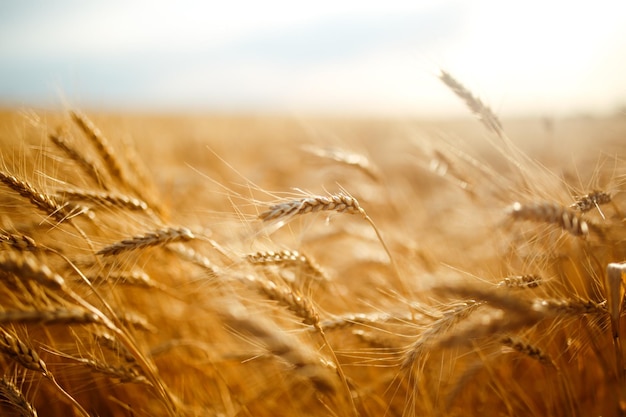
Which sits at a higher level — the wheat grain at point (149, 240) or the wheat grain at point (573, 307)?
the wheat grain at point (149, 240)

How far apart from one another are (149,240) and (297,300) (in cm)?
52

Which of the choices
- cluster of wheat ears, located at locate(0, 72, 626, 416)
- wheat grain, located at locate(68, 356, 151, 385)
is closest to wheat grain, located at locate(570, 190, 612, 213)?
cluster of wheat ears, located at locate(0, 72, 626, 416)

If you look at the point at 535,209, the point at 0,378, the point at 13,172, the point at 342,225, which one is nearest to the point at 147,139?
the point at 342,225

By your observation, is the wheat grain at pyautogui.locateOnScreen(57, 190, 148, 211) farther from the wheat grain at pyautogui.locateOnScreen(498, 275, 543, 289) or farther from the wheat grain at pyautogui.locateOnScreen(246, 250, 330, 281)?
the wheat grain at pyautogui.locateOnScreen(498, 275, 543, 289)

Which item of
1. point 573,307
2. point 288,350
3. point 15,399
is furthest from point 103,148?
point 573,307

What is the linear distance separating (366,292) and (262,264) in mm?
1008

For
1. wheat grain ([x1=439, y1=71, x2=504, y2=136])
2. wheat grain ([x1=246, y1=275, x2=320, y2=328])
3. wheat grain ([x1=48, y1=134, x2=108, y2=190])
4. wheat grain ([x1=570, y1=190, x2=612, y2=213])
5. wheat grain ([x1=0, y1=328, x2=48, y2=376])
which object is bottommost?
wheat grain ([x1=0, y1=328, x2=48, y2=376])

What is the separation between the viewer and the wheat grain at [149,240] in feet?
4.24

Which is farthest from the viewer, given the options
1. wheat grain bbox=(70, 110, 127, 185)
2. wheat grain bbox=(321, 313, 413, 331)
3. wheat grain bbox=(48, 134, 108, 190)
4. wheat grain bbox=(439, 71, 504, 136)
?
wheat grain bbox=(70, 110, 127, 185)

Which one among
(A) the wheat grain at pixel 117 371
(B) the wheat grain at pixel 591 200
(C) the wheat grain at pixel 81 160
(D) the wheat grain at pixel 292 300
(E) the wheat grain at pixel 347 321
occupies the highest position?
(C) the wheat grain at pixel 81 160

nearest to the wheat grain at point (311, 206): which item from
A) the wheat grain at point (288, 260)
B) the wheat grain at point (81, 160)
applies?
the wheat grain at point (288, 260)

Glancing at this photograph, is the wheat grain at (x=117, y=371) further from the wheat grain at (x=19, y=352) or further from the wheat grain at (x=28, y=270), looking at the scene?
the wheat grain at (x=28, y=270)

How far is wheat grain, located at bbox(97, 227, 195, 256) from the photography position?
1.29 meters

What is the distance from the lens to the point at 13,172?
1.41 metres
